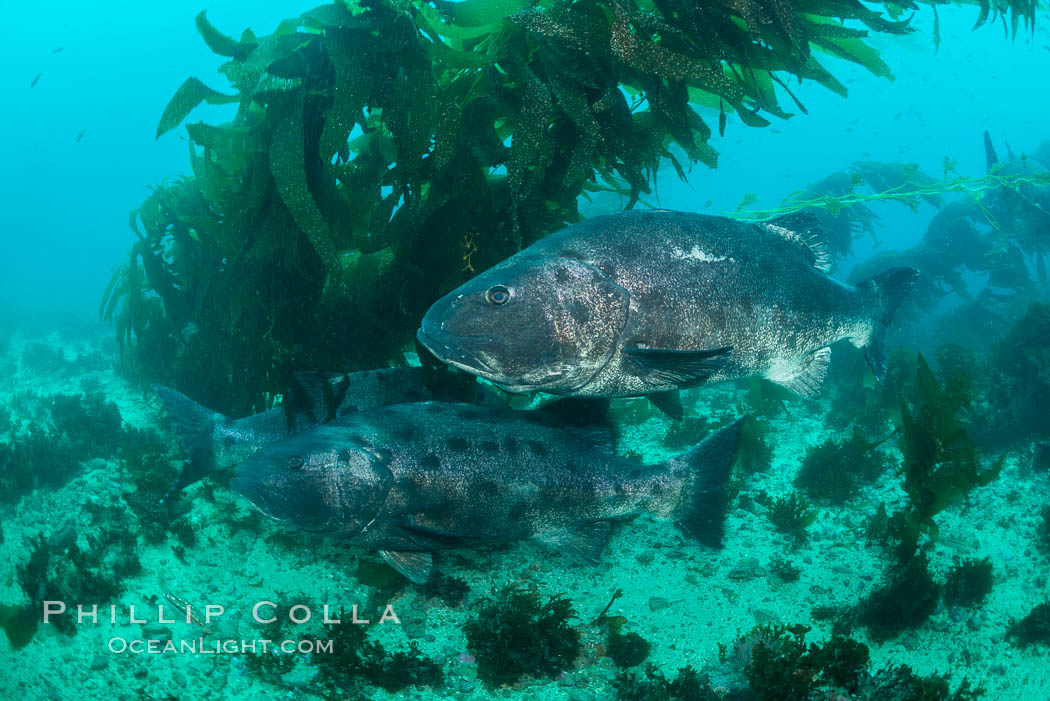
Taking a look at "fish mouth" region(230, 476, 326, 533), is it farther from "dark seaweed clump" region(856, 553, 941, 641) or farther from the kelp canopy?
"dark seaweed clump" region(856, 553, 941, 641)

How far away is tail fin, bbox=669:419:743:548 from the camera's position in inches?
162

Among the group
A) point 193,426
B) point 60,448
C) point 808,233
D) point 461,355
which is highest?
point 808,233

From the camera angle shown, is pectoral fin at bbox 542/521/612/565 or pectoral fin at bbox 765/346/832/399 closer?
pectoral fin at bbox 765/346/832/399

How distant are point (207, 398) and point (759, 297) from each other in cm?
677

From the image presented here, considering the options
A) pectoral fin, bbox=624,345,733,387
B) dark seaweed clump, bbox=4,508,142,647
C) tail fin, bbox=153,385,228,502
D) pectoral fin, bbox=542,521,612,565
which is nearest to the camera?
pectoral fin, bbox=624,345,733,387

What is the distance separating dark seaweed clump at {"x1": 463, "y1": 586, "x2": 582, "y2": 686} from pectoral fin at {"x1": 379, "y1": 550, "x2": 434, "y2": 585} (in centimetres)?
46

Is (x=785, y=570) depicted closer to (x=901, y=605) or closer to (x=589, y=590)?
(x=901, y=605)

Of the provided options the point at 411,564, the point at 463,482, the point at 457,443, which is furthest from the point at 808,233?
the point at 411,564

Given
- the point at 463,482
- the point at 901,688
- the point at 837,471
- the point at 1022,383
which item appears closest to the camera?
the point at 901,688

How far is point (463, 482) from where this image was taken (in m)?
3.85

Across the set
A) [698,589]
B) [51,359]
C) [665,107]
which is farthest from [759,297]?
[51,359]

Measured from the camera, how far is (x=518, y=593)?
4.03 m

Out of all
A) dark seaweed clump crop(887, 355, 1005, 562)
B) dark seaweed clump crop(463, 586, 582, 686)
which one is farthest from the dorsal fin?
dark seaweed clump crop(463, 586, 582, 686)

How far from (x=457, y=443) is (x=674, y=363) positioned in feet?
5.46
